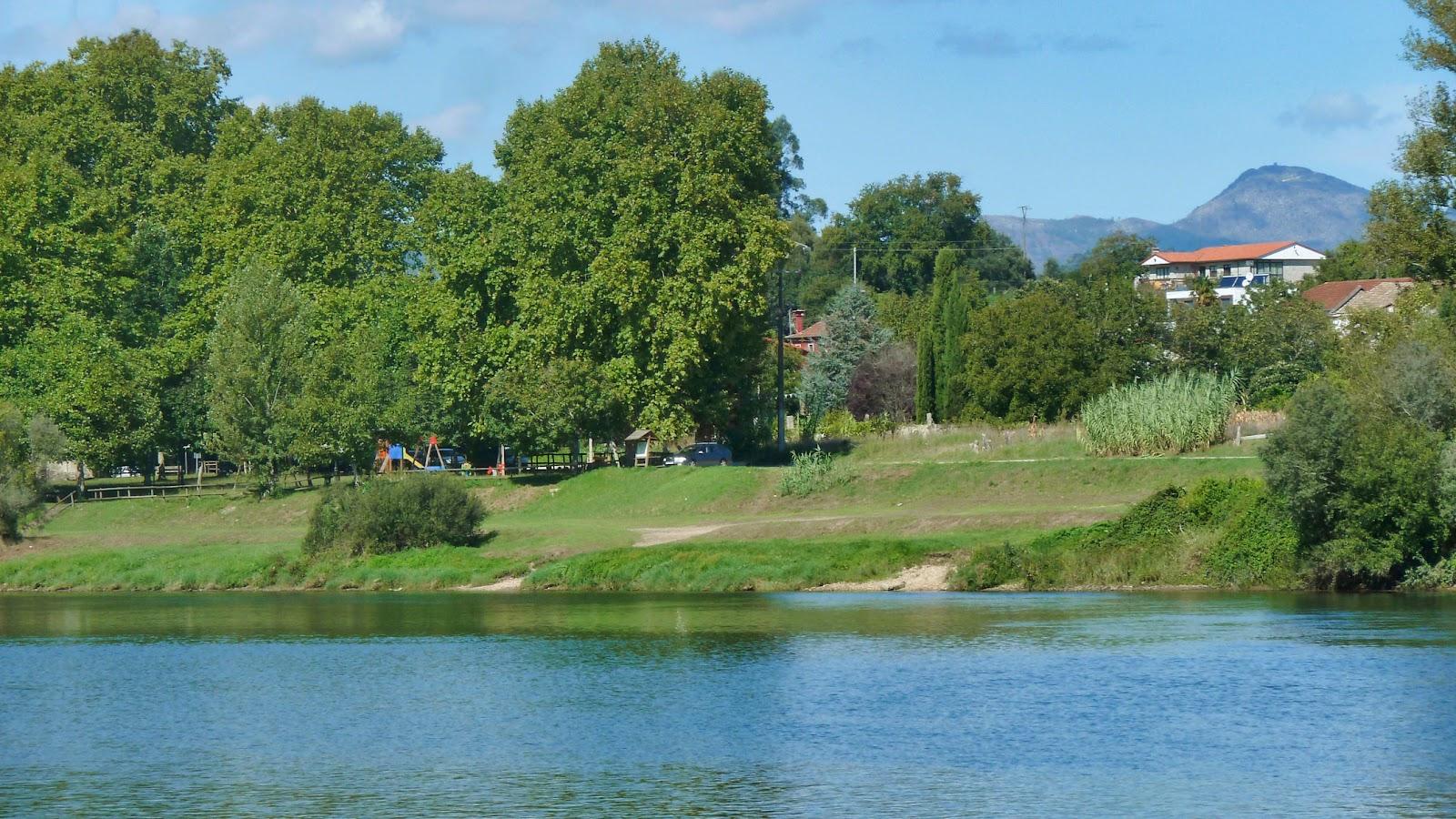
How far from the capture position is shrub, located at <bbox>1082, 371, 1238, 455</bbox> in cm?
6444

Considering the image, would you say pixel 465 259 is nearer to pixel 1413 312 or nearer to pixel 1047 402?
pixel 1047 402

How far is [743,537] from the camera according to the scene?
59719 mm

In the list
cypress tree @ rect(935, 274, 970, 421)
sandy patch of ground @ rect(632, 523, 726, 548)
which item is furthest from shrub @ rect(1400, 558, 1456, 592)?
cypress tree @ rect(935, 274, 970, 421)

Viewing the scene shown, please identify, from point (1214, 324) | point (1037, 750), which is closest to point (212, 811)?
point (1037, 750)

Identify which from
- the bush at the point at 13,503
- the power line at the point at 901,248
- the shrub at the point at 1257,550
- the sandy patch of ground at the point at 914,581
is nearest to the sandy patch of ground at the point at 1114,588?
the shrub at the point at 1257,550

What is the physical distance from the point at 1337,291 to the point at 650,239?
67856 mm

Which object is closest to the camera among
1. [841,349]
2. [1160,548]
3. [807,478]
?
[1160,548]

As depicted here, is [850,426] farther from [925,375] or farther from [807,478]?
[807,478]

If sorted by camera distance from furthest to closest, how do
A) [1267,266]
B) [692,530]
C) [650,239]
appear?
1. [1267,266]
2. [650,239]
3. [692,530]

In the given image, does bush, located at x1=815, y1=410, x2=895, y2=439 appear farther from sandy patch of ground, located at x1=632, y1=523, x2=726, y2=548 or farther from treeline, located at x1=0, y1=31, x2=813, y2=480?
sandy patch of ground, located at x1=632, y1=523, x2=726, y2=548

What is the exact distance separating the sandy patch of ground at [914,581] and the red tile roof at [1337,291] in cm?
7703

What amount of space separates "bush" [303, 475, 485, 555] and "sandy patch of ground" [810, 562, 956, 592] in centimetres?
1553

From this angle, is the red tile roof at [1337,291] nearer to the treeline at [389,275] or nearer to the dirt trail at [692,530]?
the treeline at [389,275]

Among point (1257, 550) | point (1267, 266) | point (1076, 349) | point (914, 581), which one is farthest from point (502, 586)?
point (1267, 266)
